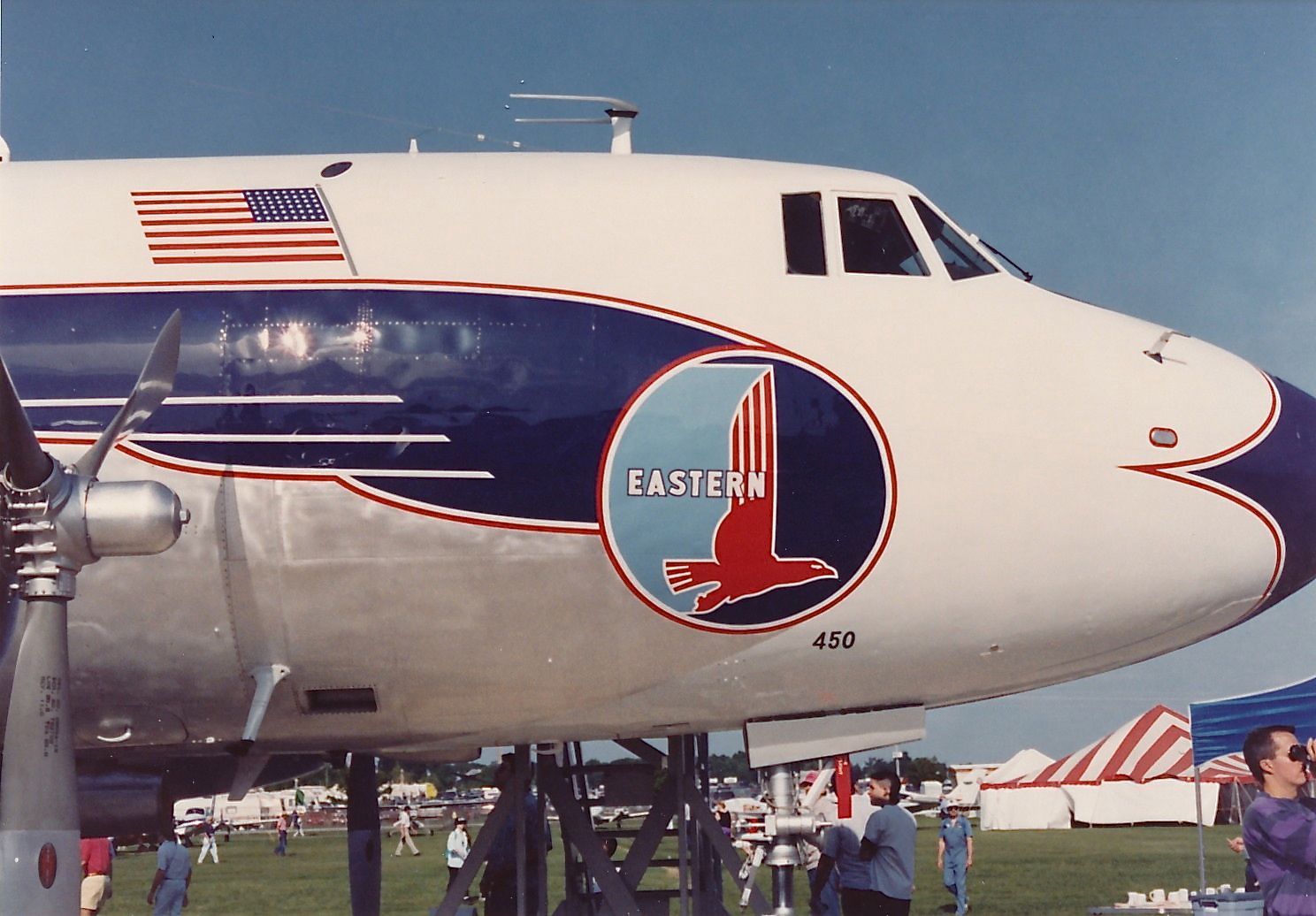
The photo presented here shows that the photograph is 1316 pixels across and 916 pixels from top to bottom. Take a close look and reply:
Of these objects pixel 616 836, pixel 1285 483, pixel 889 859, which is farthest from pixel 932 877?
pixel 1285 483

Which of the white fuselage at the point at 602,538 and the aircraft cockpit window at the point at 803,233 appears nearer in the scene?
the white fuselage at the point at 602,538

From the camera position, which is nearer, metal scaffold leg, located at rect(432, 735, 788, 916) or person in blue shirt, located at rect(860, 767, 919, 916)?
metal scaffold leg, located at rect(432, 735, 788, 916)

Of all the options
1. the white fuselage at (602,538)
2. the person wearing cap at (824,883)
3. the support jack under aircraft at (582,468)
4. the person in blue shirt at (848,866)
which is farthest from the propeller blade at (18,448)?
the person wearing cap at (824,883)

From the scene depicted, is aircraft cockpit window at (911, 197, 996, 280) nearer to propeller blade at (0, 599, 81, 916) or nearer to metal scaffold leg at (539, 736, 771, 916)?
metal scaffold leg at (539, 736, 771, 916)

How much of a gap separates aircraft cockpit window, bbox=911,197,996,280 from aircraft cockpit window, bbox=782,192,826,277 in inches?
29.4

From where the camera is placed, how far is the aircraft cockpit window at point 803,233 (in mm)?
10211

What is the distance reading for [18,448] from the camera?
8234 millimetres

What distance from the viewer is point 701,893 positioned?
1302 cm

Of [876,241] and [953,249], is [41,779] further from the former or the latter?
[953,249]

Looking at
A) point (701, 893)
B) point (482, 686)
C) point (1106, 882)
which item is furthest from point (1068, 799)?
point (482, 686)

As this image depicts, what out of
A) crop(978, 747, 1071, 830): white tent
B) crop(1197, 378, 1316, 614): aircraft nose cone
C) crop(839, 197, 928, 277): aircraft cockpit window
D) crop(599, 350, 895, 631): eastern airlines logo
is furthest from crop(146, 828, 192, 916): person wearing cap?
crop(978, 747, 1071, 830): white tent

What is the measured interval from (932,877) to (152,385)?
27404mm

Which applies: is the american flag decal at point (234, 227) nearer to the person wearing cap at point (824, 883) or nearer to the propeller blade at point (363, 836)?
the propeller blade at point (363, 836)

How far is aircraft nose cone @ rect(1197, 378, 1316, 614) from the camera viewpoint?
32.4ft
